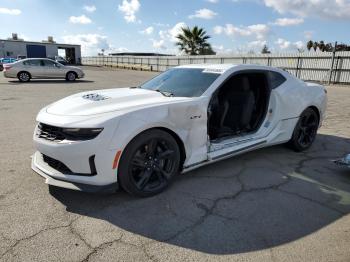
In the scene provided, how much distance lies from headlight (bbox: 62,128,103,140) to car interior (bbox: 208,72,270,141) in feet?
6.83

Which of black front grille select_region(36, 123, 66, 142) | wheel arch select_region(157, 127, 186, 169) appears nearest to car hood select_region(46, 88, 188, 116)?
black front grille select_region(36, 123, 66, 142)

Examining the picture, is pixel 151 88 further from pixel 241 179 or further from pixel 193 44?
pixel 193 44

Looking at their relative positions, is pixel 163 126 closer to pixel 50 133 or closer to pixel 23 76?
pixel 50 133

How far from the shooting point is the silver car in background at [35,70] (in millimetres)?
17500

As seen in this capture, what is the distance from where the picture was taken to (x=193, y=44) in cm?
4231

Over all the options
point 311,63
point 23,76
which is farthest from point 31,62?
point 311,63

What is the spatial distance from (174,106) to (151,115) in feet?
1.14

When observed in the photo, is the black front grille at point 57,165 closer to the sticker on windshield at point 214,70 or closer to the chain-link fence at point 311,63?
the sticker on windshield at point 214,70

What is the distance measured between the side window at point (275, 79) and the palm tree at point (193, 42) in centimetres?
3867

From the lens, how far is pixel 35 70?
17922 mm

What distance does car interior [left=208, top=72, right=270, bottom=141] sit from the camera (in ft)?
15.0

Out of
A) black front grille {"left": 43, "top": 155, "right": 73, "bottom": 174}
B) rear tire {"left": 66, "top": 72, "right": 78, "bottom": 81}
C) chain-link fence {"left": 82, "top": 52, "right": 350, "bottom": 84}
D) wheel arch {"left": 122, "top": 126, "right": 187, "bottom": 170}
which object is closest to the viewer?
black front grille {"left": 43, "top": 155, "right": 73, "bottom": 174}

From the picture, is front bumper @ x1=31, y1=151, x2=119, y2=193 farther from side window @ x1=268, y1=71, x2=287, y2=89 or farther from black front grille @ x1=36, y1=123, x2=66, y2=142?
side window @ x1=268, y1=71, x2=287, y2=89

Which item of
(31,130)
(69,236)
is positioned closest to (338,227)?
(69,236)
